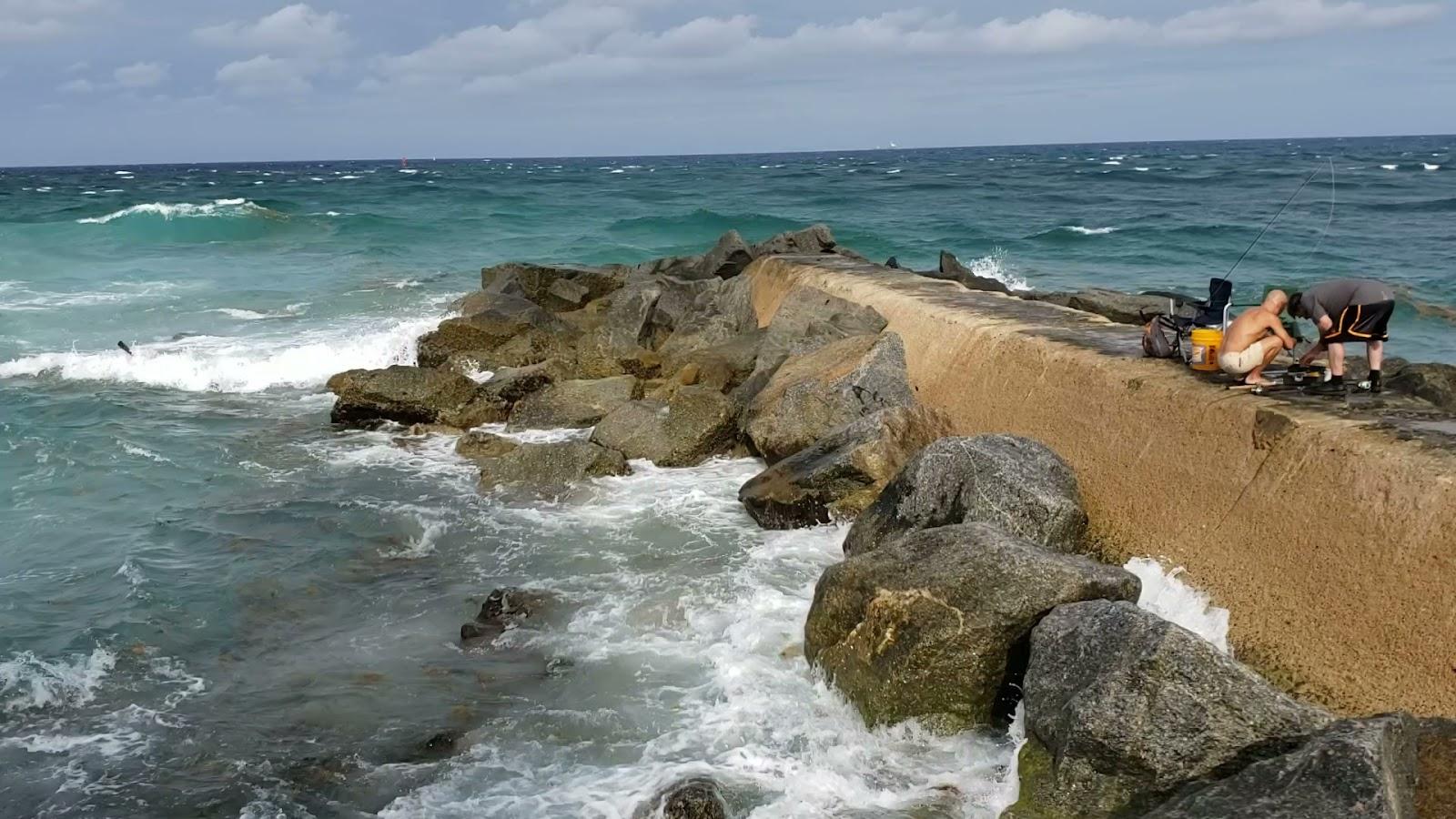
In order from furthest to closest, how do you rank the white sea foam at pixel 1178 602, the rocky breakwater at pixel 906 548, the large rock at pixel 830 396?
1. the large rock at pixel 830 396
2. the white sea foam at pixel 1178 602
3. the rocky breakwater at pixel 906 548

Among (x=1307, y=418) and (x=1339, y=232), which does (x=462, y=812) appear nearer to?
(x=1307, y=418)

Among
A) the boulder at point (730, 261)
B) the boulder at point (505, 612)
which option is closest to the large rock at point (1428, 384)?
the boulder at point (505, 612)

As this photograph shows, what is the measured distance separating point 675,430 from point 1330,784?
7.37 metres

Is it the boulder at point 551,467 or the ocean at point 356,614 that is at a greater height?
the boulder at point 551,467

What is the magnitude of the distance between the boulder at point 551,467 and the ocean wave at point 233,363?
19.1 ft

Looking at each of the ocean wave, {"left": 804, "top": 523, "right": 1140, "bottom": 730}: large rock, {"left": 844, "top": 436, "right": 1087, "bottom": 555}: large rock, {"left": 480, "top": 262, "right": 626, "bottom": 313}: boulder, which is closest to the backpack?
{"left": 844, "top": 436, "right": 1087, "bottom": 555}: large rock

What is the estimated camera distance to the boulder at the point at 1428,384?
6867 mm

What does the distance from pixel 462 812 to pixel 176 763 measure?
1.62 metres

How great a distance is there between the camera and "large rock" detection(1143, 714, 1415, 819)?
3809 mm

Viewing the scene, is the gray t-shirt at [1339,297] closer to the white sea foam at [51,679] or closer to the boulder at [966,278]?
the boulder at [966,278]

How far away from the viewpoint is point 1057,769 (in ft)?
16.1

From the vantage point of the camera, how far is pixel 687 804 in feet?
16.7

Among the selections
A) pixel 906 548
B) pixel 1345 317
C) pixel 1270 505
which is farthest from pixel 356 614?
pixel 1345 317

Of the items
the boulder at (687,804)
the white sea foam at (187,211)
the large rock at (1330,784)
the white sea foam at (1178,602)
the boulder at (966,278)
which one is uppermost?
the white sea foam at (187,211)
